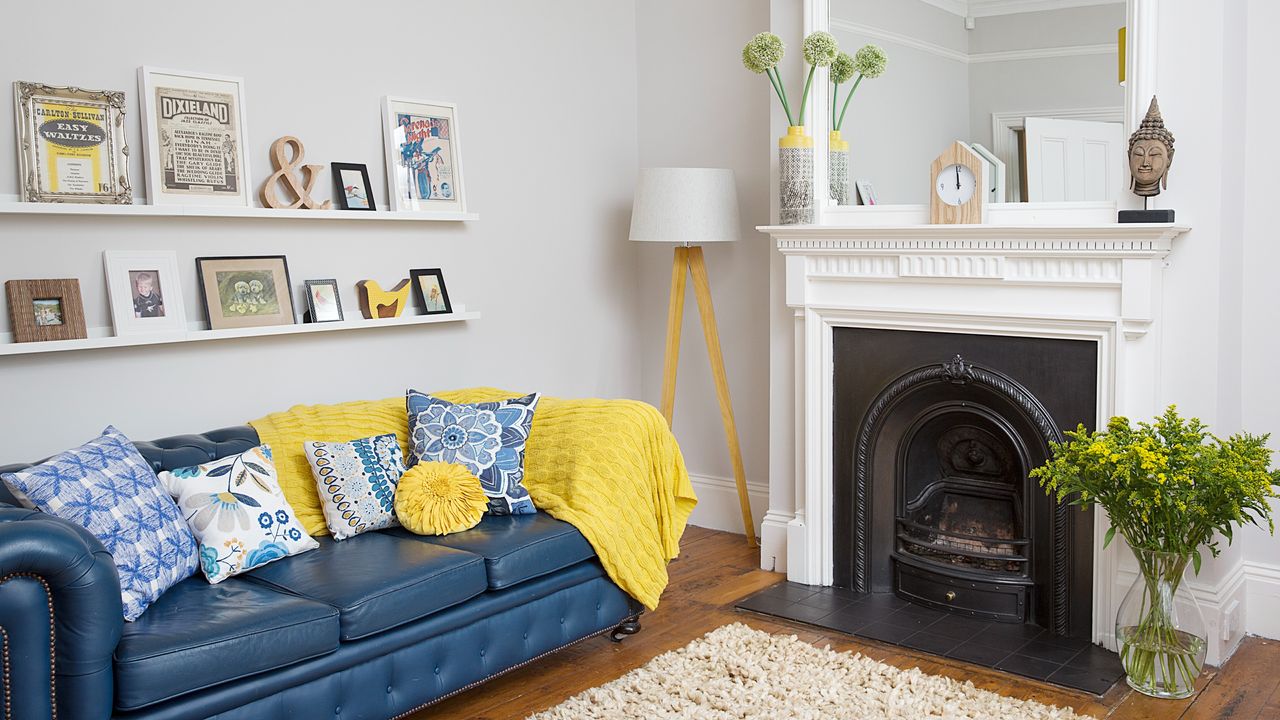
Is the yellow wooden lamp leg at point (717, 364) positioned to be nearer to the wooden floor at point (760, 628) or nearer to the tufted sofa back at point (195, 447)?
the wooden floor at point (760, 628)

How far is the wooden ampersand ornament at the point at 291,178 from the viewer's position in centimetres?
348

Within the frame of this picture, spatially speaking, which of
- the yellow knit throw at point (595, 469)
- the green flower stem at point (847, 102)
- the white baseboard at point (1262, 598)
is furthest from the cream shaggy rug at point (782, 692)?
the green flower stem at point (847, 102)

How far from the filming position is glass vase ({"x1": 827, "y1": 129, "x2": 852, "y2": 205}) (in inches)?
154

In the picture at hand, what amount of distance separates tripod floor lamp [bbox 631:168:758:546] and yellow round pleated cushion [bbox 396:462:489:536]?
1.44m

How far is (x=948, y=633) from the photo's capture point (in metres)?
3.47

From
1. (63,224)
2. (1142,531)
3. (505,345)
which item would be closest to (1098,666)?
(1142,531)

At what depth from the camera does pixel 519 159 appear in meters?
4.36

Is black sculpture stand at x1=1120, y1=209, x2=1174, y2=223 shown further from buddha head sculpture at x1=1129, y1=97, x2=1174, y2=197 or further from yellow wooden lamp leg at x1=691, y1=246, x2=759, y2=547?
yellow wooden lamp leg at x1=691, y1=246, x2=759, y2=547

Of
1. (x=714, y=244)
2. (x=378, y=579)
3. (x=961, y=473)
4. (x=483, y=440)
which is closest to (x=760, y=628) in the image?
(x=961, y=473)

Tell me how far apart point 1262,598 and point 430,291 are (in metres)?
3.01

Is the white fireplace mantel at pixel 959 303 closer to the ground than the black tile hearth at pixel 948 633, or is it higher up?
higher up

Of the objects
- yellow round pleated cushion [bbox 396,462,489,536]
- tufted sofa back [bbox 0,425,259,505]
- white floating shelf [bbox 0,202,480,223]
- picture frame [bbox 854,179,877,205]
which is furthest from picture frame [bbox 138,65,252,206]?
picture frame [bbox 854,179,877,205]

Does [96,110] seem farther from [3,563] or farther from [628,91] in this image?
[628,91]

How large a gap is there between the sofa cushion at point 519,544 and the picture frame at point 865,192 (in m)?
1.62
